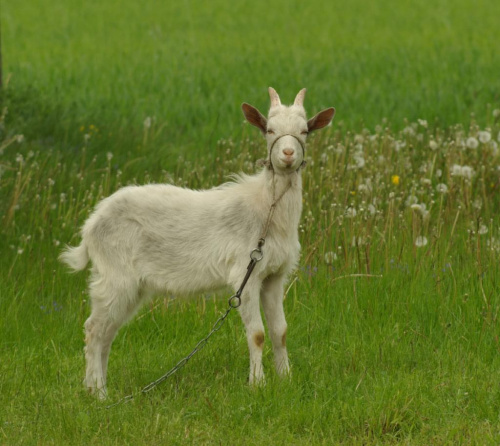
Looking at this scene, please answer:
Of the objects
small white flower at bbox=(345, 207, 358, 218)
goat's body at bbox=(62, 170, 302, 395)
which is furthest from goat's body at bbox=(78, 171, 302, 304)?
small white flower at bbox=(345, 207, 358, 218)

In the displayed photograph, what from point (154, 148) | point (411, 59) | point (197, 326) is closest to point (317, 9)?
point (411, 59)

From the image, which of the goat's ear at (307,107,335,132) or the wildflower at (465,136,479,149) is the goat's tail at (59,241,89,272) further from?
the wildflower at (465,136,479,149)

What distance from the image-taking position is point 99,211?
6.10 meters

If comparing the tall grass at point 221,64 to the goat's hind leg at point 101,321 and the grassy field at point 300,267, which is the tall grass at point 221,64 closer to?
the grassy field at point 300,267

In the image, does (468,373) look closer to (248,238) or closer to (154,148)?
(248,238)

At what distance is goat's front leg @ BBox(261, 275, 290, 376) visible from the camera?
6012 millimetres

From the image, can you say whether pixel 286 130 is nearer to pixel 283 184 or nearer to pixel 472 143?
pixel 283 184

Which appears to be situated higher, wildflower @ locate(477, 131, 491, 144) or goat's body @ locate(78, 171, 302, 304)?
wildflower @ locate(477, 131, 491, 144)

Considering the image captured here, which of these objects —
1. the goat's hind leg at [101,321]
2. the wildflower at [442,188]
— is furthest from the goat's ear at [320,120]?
the wildflower at [442,188]

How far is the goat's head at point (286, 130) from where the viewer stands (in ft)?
18.5

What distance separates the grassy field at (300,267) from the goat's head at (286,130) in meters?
1.35

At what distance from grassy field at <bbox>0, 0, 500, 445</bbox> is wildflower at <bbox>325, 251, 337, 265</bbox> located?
0.03 meters

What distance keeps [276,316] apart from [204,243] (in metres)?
0.66

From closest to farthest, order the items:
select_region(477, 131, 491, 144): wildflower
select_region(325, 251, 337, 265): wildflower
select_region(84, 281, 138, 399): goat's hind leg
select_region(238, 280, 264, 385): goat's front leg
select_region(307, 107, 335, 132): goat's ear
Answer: select_region(238, 280, 264, 385): goat's front leg < select_region(307, 107, 335, 132): goat's ear < select_region(84, 281, 138, 399): goat's hind leg < select_region(325, 251, 337, 265): wildflower < select_region(477, 131, 491, 144): wildflower
